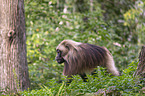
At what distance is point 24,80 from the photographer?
4617mm

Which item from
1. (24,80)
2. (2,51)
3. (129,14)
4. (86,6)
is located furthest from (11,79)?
(129,14)

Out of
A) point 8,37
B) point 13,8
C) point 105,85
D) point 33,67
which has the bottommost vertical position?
point 33,67

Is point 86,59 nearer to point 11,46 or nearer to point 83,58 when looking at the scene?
point 83,58

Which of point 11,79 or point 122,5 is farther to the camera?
point 122,5

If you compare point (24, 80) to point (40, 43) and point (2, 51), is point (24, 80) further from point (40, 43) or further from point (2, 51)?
point (40, 43)

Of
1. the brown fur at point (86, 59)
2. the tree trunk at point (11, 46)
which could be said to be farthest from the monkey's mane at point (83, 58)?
the tree trunk at point (11, 46)

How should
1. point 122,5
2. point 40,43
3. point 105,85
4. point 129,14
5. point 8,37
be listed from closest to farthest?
point 105,85 → point 8,37 → point 40,43 → point 122,5 → point 129,14

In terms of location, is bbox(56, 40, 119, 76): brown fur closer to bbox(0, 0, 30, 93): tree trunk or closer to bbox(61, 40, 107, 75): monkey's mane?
bbox(61, 40, 107, 75): monkey's mane

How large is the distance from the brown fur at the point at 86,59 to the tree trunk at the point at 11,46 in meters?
1.27

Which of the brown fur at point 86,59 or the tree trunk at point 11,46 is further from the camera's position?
the brown fur at point 86,59

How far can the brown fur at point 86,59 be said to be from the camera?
522 cm

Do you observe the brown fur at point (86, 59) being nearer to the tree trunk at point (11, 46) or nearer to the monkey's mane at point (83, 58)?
the monkey's mane at point (83, 58)

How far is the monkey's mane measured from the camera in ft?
17.1

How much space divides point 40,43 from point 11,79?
9.49 ft
